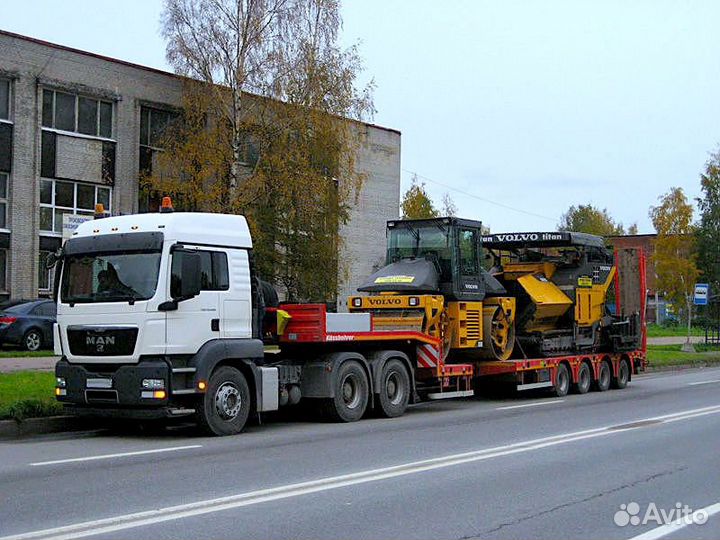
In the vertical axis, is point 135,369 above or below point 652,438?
above

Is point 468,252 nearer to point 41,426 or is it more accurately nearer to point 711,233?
point 41,426

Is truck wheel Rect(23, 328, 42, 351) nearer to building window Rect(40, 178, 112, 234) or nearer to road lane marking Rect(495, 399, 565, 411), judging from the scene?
building window Rect(40, 178, 112, 234)

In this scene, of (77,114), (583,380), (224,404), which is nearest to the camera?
(224,404)

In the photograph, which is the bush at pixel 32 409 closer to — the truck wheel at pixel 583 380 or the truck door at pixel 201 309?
the truck door at pixel 201 309

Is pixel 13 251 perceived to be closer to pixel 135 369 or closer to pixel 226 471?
pixel 135 369

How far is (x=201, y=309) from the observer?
13.3 meters

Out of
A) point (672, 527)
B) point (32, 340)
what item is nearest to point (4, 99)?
point (32, 340)

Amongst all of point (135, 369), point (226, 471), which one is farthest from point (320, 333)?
point (226, 471)

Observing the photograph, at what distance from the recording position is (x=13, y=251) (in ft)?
99.3

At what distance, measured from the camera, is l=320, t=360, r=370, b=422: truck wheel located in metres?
15.3

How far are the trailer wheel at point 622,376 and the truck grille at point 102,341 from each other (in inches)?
572

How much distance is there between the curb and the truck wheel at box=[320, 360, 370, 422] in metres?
3.62

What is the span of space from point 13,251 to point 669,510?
1015 inches

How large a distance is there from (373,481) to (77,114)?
83.0 feet
